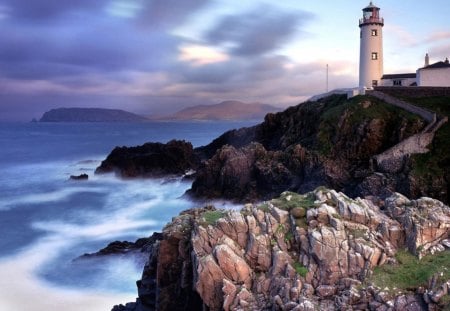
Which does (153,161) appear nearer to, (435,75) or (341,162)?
(341,162)

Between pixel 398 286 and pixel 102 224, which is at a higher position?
pixel 398 286

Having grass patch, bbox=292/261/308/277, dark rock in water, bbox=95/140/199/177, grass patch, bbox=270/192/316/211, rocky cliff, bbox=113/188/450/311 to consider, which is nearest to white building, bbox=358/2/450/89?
dark rock in water, bbox=95/140/199/177

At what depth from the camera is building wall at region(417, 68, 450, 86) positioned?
164 feet

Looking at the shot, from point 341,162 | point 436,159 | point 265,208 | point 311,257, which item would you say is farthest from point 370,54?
point 311,257

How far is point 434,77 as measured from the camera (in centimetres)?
5053

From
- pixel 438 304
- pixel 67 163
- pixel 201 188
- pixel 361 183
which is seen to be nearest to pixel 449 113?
pixel 361 183

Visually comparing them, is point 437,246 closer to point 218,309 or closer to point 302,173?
point 218,309

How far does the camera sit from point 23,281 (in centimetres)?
2805

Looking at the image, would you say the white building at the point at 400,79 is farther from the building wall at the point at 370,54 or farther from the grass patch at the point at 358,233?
the grass patch at the point at 358,233

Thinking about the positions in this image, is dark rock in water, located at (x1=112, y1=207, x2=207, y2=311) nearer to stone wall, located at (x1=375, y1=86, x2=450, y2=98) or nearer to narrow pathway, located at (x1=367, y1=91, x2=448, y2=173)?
narrow pathway, located at (x1=367, y1=91, x2=448, y2=173)

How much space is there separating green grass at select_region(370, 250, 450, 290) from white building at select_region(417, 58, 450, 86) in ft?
129

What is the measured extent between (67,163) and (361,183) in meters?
62.7

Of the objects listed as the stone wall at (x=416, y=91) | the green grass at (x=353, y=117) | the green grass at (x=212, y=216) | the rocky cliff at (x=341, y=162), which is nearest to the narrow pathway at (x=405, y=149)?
the rocky cliff at (x=341, y=162)

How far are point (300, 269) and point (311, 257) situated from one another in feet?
1.95
